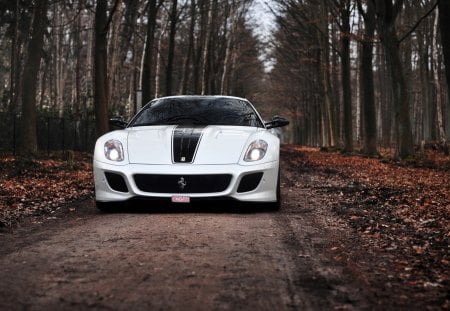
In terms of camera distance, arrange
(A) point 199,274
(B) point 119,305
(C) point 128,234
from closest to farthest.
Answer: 1. (B) point 119,305
2. (A) point 199,274
3. (C) point 128,234

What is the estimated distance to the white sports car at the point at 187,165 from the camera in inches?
236

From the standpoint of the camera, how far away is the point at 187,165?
19.8 ft

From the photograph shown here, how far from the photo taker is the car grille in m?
5.99

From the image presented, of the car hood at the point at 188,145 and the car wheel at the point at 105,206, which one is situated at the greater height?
the car hood at the point at 188,145

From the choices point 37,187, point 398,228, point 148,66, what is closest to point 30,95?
point 148,66

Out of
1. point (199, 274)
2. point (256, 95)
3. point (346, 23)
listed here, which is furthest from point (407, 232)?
point (256, 95)

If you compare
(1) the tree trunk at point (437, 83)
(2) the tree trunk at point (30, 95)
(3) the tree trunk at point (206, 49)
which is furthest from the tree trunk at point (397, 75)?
(3) the tree trunk at point (206, 49)

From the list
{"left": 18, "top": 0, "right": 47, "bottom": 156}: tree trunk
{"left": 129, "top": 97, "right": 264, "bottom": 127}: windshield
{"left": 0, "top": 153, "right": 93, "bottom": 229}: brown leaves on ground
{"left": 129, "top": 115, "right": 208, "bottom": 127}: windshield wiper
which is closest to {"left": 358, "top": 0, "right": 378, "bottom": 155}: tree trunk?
{"left": 0, "top": 153, "right": 93, "bottom": 229}: brown leaves on ground

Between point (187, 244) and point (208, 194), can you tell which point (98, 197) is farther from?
point (187, 244)

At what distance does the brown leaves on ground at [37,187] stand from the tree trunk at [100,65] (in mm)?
1836

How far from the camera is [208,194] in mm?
6008

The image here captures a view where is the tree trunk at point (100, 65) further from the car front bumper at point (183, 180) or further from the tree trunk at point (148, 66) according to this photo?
the car front bumper at point (183, 180)

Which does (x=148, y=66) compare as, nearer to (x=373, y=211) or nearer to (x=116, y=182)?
(x=116, y=182)

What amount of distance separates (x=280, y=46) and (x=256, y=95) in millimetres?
23259
